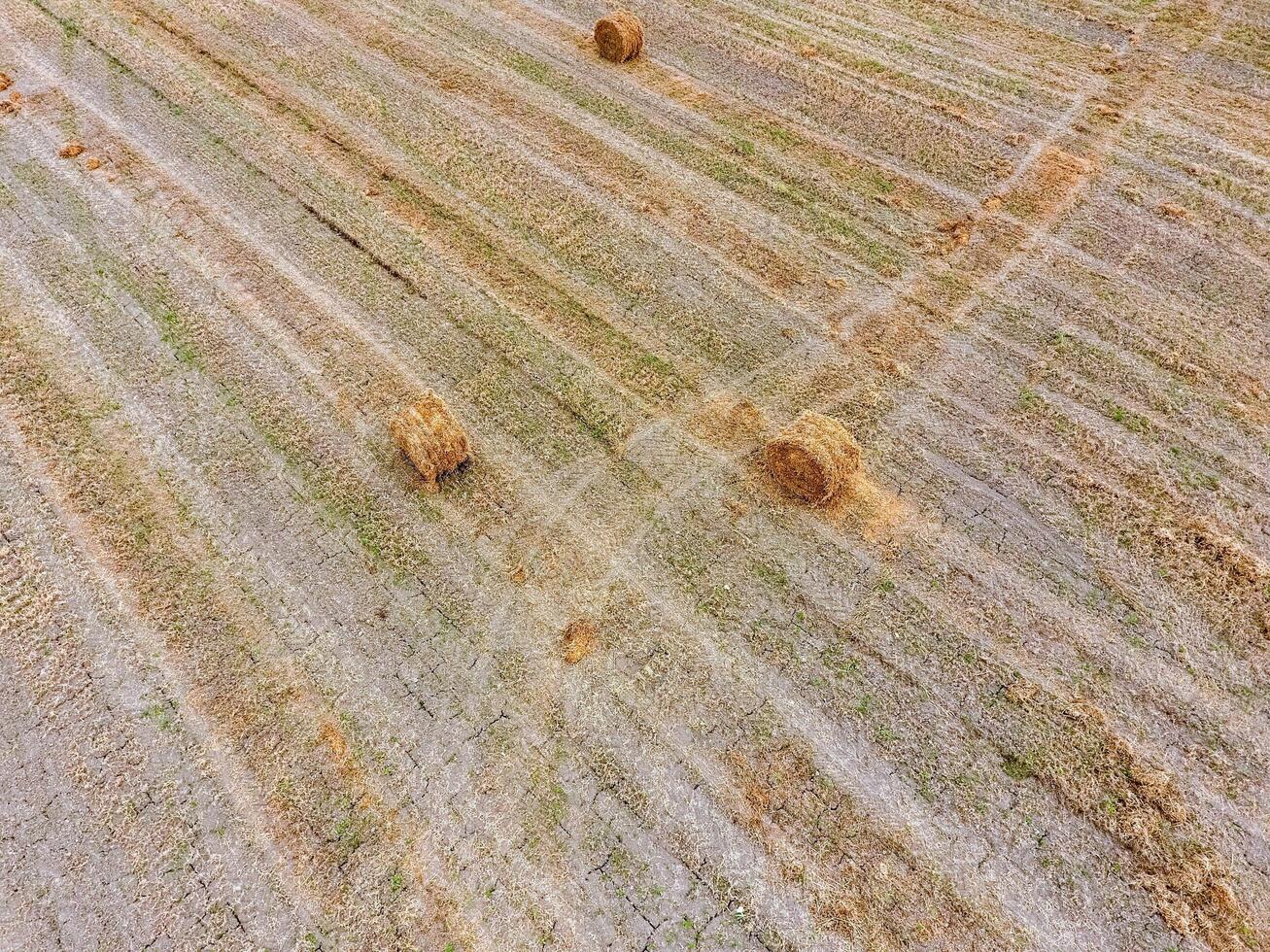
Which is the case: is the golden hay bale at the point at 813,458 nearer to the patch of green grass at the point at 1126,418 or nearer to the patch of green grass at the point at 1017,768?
the patch of green grass at the point at 1017,768

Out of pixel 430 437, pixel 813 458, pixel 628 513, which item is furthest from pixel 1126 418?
pixel 430 437

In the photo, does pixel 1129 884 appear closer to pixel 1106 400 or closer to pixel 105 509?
pixel 1106 400

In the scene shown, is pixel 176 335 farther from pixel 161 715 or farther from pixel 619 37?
pixel 619 37

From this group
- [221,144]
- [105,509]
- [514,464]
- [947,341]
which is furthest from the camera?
[221,144]

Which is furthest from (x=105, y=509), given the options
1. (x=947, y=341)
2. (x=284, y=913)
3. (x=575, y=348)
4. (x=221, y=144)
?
(x=947, y=341)

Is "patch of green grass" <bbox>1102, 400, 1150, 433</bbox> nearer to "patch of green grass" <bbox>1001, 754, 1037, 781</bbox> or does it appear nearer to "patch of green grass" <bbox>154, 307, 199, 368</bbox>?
"patch of green grass" <bbox>1001, 754, 1037, 781</bbox>

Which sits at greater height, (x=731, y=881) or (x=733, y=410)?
(x=733, y=410)
